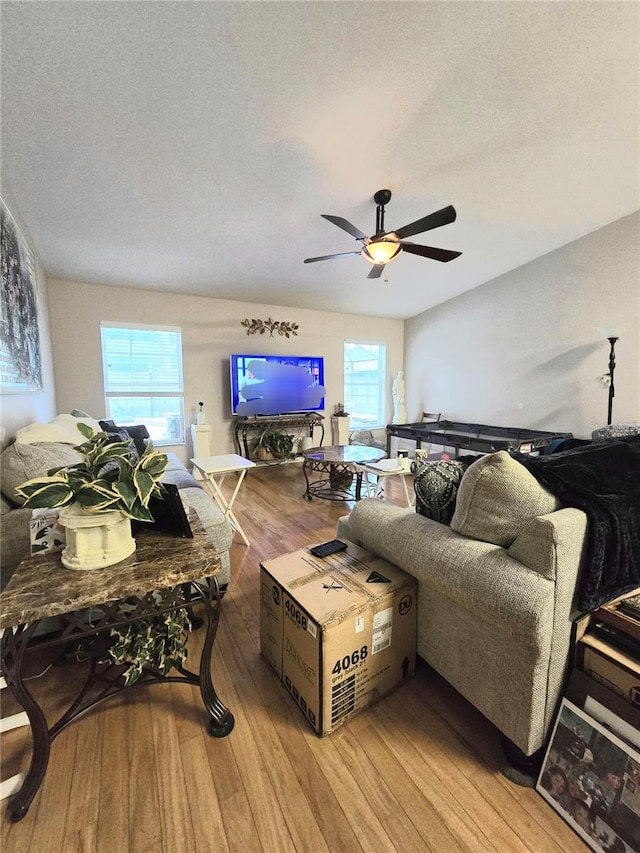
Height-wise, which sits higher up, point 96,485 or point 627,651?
point 96,485

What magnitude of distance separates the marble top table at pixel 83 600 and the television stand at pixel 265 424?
3.93m

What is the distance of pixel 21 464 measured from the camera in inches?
66.3

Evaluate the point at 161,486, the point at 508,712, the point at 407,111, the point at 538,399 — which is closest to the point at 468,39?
the point at 407,111

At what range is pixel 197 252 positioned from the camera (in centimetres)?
368

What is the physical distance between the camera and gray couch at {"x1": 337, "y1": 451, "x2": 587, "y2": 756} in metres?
1.09

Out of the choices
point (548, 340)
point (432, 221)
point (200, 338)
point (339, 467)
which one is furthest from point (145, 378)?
point (548, 340)

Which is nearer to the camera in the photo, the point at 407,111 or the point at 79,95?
the point at 79,95

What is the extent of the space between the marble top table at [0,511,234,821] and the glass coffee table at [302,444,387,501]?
7.42 ft

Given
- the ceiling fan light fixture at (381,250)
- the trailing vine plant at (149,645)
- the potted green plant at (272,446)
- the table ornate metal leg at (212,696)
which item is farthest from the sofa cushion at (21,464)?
the potted green plant at (272,446)

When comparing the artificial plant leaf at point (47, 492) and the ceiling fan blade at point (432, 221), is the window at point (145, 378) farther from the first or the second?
the artificial plant leaf at point (47, 492)

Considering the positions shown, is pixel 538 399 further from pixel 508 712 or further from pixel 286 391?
pixel 508 712

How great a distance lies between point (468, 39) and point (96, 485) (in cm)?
274

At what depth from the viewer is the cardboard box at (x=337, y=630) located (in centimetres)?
125

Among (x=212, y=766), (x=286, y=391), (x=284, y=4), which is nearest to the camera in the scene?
(x=212, y=766)
